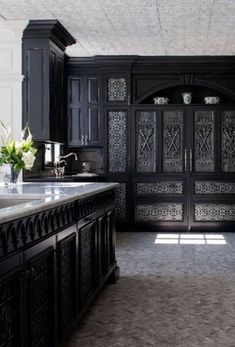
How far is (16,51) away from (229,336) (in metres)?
4.52

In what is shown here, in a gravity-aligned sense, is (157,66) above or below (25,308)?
above


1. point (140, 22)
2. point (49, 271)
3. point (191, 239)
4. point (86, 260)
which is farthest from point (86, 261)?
point (191, 239)

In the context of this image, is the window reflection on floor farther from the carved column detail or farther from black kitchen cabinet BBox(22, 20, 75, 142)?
black kitchen cabinet BBox(22, 20, 75, 142)

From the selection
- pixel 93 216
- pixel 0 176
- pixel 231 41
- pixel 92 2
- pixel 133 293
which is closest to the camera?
pixel 93 216

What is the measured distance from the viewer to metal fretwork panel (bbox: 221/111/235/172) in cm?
811

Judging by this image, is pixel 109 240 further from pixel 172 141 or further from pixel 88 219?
pixel 172 141

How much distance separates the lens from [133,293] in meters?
4.38

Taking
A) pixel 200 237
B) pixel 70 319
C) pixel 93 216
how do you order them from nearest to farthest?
pixel 70 319 < pixel 93 216 < pixel 200 237

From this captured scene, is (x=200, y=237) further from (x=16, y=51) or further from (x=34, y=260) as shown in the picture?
(x=34, y=260)

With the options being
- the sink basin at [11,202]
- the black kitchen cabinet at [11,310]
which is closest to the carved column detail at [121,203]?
the sink basin at [11,202]

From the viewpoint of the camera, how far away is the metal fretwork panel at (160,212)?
8.23 meters

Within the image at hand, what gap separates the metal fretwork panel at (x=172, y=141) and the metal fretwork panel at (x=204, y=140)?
231 millimetres

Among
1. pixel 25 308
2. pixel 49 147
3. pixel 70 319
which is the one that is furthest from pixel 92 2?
pixel 25 308

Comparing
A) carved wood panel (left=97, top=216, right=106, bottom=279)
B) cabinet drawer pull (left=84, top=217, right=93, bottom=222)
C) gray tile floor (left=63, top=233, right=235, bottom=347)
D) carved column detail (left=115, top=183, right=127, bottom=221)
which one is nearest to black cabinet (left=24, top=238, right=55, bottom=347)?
gray tile floor (left=63, top=233, right=235, bottom=347)
